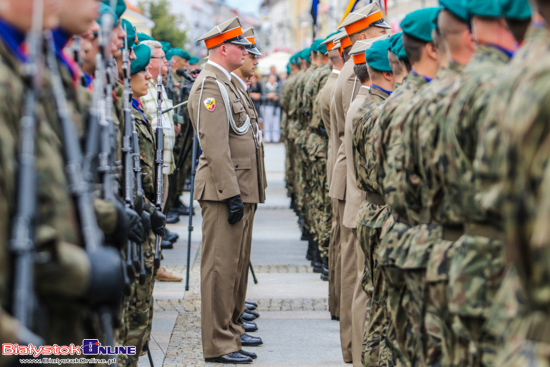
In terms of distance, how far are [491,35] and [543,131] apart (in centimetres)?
125

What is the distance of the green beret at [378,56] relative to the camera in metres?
5.21

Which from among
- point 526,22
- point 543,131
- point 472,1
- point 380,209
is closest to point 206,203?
point 380,209

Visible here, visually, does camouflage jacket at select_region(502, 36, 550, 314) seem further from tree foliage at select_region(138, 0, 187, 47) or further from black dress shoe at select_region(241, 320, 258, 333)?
tree foliage at select_region(138, 0, 187, 47)

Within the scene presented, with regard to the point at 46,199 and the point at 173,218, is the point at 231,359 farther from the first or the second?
the point at 173,218

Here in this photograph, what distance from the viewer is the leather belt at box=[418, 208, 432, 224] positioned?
3.55 m

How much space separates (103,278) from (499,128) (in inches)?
45.5

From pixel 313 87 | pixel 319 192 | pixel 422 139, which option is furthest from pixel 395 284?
pixel 313 87

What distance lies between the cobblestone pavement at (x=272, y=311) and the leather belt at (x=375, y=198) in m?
1.43

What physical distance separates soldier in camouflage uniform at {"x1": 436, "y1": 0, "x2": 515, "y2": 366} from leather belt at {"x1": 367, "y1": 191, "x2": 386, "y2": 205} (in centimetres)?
167

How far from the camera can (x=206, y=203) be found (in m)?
5.82

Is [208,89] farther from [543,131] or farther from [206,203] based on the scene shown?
[543,131]

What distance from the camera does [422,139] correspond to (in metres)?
3.37

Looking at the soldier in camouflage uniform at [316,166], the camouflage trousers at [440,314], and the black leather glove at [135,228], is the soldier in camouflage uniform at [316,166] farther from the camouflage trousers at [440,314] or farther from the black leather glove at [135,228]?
the camouflage trousers at [440,314]

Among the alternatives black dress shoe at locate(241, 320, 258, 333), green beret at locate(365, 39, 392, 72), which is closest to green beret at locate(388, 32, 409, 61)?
green beret at locate(365, 39, 392, 72)
